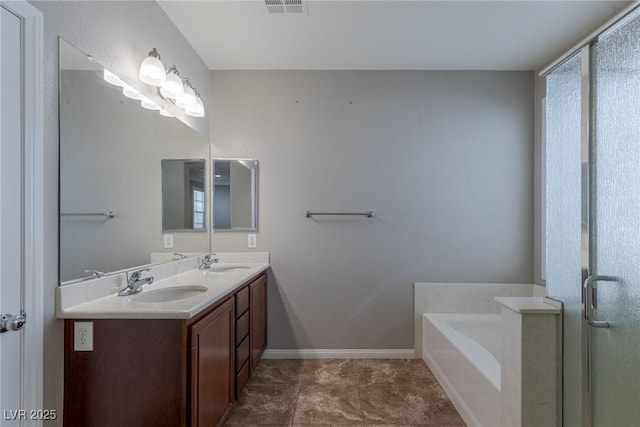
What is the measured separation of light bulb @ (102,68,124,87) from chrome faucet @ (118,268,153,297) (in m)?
1.00

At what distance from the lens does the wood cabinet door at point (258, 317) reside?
90.5 inches

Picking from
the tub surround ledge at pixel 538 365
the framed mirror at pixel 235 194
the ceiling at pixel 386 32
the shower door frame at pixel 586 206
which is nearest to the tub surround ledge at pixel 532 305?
the tub surround ledge at pixel 538 365

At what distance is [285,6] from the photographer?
6.44ft

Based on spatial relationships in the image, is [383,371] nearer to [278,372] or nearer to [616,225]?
[278,372]

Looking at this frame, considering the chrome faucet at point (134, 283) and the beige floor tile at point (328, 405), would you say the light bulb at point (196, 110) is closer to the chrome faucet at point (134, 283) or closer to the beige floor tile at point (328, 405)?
the chrome faucet at point (134, 283)

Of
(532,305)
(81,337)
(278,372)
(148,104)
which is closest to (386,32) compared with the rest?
(148,104)

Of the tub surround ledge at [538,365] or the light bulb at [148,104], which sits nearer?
the tub surround ledge at [538,365]

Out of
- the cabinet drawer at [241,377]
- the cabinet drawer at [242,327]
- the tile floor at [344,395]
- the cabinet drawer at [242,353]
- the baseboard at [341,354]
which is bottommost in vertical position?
the tile floor at [344,395]

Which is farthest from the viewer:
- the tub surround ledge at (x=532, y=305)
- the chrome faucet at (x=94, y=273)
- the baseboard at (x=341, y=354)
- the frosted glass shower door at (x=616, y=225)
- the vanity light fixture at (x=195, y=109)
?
the baseboard at (x=341, y=354)

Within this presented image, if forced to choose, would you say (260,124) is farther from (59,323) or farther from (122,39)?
(59,323)

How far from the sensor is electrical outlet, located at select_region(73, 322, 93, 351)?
4.23ft

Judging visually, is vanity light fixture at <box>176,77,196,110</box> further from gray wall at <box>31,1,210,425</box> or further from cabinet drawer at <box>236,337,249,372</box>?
cabinet drawer at <box>236,337,249,372</box>

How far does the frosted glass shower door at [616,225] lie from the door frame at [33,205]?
209 centimetres

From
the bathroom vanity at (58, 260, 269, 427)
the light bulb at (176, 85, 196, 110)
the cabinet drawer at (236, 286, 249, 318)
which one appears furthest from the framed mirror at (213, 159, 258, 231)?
the bathroom vanity at (58, 260, 269, 427)
